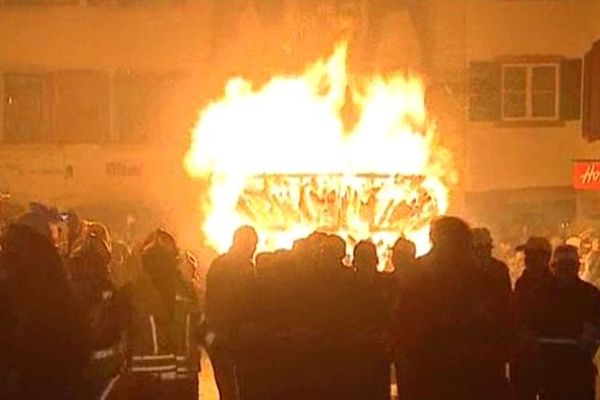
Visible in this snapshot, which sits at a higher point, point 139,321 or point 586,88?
point 586,88

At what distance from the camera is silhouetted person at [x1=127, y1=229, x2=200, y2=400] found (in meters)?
9.30

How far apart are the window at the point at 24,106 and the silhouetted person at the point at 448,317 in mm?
19230

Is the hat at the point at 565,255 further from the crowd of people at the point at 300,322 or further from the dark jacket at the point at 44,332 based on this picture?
the dark jacket at the point at 44,332

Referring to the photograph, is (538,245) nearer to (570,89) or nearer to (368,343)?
(368,343)

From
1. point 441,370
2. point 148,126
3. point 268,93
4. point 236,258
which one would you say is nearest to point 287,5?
point 268,93

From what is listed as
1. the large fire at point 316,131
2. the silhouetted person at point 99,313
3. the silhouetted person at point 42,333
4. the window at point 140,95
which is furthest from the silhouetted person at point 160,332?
the window at point 140,95

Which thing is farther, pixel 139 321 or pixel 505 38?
pixel 505 38

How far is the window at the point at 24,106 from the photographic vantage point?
26516mm

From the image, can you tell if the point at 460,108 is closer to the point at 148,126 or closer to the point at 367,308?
the point at 148,126

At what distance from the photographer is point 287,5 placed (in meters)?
26.6

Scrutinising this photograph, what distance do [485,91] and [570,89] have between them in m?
1.56

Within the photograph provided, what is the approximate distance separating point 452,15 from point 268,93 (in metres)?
3.73

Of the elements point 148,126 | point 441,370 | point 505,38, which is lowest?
point 441,370

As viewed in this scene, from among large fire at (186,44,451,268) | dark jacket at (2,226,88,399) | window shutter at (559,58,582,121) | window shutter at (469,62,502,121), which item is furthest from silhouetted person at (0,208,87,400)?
window shutter at (559,58,582,121)
